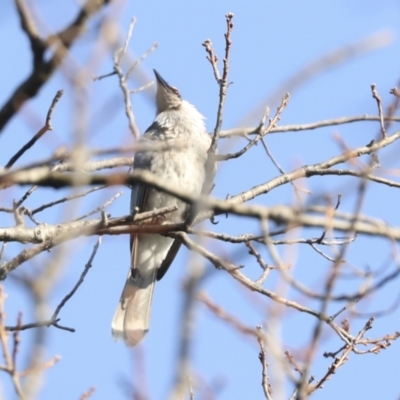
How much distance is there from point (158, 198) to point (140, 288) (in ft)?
2.69

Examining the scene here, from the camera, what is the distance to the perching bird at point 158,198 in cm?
683

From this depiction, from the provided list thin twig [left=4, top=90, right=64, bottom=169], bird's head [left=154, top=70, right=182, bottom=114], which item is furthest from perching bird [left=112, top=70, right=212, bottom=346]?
thin twig [left=4, top=90, right=64, bottom=169]

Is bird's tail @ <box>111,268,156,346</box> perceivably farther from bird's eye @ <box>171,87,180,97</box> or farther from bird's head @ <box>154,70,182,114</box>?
bird's eye @ <box>171,87,180,97</box>

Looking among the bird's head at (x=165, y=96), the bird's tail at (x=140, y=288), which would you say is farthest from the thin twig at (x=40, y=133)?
the bird's head at (x=165, y=96)

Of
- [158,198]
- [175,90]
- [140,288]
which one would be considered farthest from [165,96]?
[140,288]

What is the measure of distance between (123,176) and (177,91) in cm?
600

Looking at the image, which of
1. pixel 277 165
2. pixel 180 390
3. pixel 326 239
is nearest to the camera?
pixel 180 390

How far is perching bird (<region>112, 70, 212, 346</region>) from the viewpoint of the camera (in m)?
6.83

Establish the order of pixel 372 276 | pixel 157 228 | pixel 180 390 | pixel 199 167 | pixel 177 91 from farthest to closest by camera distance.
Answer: pixel 177 91, pixel 199 167, pixel 157 228, pixel 372 276, pixel 180 390

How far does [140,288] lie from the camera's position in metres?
7.21

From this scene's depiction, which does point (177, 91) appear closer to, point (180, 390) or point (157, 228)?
point (157, 228)

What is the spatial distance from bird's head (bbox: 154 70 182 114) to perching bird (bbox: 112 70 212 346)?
17 cm

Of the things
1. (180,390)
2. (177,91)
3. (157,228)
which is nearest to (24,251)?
(157,228)

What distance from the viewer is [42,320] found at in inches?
84.4
